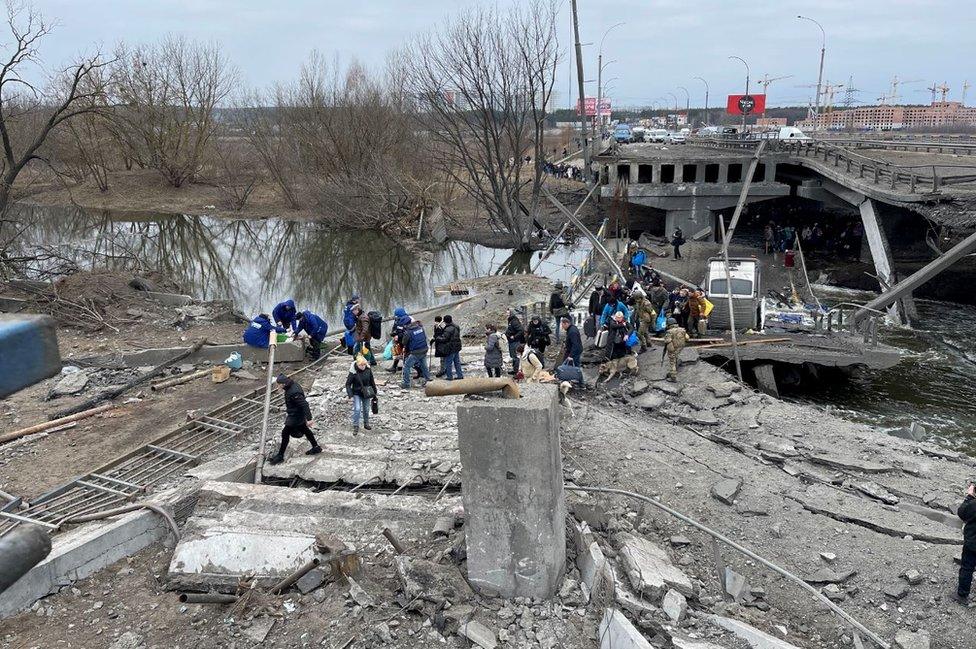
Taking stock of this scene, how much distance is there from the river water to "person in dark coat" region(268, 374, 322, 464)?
39.5ft

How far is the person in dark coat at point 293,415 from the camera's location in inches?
350

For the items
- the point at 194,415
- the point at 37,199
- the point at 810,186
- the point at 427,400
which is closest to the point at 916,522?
the point at 427,400

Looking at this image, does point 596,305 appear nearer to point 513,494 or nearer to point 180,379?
point 180,379

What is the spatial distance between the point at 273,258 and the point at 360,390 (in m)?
27.2

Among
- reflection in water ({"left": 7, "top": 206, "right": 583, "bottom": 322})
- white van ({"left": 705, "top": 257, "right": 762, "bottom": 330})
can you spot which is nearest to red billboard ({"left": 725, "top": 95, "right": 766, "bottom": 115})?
reflection in water ({"left": 7, "top": 206, "right": 583, "bottom": 322})

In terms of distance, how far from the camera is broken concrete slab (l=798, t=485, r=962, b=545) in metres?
8.27

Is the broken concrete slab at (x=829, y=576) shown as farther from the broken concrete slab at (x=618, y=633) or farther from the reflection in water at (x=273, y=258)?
the reflection in water at (x=273, y=258)

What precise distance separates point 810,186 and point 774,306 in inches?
664

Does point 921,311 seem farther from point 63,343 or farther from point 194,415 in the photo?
point 63,343

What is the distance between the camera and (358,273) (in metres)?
32.7

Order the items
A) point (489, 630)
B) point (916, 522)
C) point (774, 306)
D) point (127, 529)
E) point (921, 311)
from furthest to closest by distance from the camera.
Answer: point (921, 311) → point (774, 306) → point (916, 522) → point (127, 529) → point (489, 630)

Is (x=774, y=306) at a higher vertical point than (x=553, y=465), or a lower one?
lower

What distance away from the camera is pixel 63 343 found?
16266 mm

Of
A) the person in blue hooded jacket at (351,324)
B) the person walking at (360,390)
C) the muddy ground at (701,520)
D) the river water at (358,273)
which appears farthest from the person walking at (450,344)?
the river water at (358,273)
